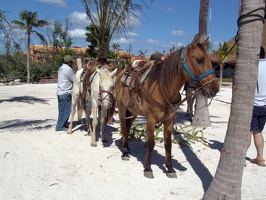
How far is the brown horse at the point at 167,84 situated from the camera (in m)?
3.50

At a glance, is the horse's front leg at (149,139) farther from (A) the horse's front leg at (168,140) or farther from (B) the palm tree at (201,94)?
(B) the palm tree at (201,94)

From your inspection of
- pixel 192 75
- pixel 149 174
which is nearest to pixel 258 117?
pixel 192 75

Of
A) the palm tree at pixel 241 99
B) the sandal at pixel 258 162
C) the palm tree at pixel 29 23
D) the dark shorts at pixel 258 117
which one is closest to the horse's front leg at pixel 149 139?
the palm tree at pixel 241 99

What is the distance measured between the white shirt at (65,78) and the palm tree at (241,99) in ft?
16.0

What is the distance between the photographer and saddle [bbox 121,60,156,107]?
459 centimetres

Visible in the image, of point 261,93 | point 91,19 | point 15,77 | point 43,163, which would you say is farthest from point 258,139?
point 15,77

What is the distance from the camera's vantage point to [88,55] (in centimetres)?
3030

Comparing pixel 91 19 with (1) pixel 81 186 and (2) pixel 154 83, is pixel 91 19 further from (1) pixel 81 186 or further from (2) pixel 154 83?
(1) pixel 81 186

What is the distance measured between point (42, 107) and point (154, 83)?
8192mm

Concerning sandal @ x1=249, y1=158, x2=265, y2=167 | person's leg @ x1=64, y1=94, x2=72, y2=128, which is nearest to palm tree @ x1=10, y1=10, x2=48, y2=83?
person's leg @ x1=64, y1=94, x2=72, y2=128

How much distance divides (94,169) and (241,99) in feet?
9.37

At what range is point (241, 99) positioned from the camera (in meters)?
2.94

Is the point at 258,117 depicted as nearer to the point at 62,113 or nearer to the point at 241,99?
the point at 241,99

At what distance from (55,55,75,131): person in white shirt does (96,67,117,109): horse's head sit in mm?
1509
